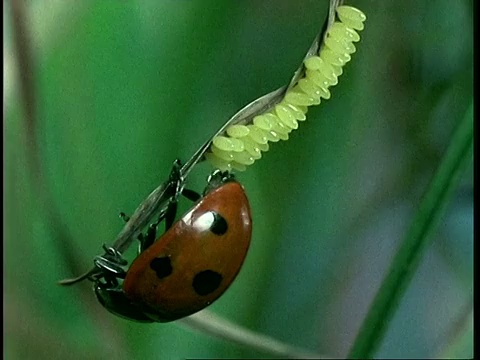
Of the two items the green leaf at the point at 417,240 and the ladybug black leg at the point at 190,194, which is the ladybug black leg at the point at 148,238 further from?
the green leaf at the point at 417,240

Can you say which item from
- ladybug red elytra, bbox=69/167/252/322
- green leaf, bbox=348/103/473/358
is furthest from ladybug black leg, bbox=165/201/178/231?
green leaf, bbox=348/103/473/358

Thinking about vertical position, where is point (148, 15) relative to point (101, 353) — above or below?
above

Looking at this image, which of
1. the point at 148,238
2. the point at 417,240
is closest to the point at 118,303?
the point at 148,238

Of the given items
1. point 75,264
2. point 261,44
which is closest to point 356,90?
point 261,44

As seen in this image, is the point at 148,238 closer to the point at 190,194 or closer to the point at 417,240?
the point at 190,194

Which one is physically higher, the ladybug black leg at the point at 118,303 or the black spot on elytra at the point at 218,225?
the black spot on elytra at the point at 218,225

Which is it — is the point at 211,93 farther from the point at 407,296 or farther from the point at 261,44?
the point at 407,296

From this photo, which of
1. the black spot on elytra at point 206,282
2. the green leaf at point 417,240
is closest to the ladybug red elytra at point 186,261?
the black spot on elytra at point 206,282
